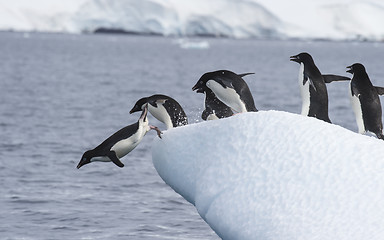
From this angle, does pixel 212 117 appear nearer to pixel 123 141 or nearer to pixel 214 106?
pixel 214 106

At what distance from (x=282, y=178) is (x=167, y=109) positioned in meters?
1.74

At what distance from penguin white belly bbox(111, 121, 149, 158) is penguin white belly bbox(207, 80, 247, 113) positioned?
3.21 feet

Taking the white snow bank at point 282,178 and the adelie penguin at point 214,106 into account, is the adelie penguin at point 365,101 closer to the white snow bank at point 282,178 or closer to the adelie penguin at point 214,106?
the adelie penguin at point 214,106

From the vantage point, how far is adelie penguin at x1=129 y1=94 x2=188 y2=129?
625 cm

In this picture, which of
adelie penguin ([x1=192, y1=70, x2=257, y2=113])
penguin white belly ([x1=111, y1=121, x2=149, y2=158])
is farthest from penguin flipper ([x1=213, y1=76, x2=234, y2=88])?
penguin white belly ([x1=111, y1=121, x2=149, y2=158])

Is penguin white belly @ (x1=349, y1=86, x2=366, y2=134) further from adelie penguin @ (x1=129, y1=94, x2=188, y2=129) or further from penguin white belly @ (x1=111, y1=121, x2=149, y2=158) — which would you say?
penguin white belly @ (x1=111, y1=121, x2=149, y2=158)

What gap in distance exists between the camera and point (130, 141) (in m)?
5.81

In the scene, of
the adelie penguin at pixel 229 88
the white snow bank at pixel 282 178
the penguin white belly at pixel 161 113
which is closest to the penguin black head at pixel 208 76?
the adelie penguin at pixel 229 88

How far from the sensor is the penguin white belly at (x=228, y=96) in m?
6.44

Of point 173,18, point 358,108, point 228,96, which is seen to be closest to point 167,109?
point 228,96

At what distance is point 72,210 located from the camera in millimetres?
9242

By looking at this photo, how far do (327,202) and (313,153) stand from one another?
1.43 ft

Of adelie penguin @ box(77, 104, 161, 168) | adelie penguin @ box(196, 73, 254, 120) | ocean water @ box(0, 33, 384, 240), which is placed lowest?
ocean water @ box(0, 33, 384, 240)

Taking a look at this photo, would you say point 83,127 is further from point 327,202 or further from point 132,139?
point 327,202
